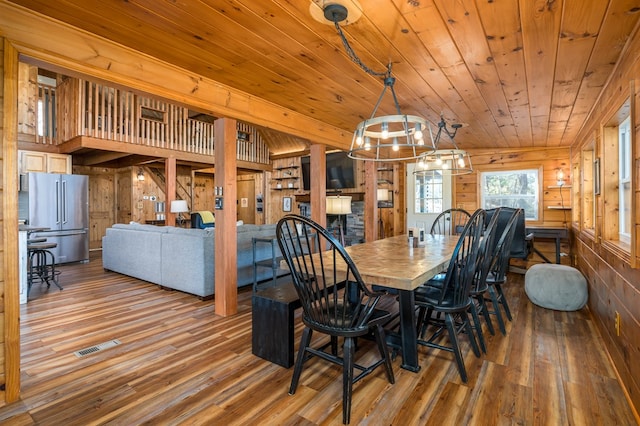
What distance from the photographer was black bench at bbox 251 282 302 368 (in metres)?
2.26

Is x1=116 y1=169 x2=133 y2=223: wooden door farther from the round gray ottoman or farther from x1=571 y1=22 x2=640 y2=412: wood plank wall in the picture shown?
x1=571 y1=22 x2=640 y2=412: wood plank wall

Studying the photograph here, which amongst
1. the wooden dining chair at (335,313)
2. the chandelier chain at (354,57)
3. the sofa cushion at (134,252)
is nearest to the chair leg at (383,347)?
the wooden dining chair at (335,313)

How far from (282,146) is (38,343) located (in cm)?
748

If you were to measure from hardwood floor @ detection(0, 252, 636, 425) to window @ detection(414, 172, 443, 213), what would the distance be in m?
3.63

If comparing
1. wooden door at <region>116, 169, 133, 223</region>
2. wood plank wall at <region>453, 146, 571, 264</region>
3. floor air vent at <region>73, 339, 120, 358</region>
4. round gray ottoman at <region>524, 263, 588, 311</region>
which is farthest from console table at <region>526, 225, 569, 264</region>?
wooden door at <region>116, 169, 133, 223</region>

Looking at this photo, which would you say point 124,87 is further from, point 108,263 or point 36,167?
point 36,167

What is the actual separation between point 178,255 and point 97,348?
5.46 ft

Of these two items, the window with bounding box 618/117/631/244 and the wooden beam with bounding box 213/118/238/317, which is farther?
the wooden beam with bounding box 213/118/238/317

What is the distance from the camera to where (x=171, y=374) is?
85.8 inches

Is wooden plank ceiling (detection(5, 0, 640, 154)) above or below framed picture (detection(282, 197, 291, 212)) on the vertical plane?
above

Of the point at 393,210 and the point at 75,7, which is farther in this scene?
the point at 393,210

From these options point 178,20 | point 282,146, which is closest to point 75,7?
point 178,20

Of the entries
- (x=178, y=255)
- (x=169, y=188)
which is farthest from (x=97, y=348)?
(x=169, y=188)

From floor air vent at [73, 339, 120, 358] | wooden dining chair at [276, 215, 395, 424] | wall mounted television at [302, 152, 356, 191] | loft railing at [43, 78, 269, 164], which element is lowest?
floor air vent at [73, 339, 120, 358]
